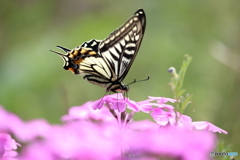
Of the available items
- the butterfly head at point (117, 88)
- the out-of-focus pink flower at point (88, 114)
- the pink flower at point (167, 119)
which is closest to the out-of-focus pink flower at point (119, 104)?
the pink flower at point (167, 119)

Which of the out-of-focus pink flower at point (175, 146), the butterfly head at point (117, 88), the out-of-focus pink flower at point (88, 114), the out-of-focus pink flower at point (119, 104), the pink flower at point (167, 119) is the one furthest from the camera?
the butterfly head at point (117, 88)

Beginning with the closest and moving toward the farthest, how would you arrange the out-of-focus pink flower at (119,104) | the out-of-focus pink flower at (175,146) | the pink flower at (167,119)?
the out-of-focus pink flower at (175,146) < the pink flower at (167,119) < the out-of-focus pink flower at (119,104)

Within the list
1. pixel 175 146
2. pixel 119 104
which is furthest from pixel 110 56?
pixel 175 146

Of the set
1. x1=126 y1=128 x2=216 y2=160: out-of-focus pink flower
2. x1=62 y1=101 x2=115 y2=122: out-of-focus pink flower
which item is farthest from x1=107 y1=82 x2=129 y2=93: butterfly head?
x1=126 y1=128 x2=216 y2=160: out-of-focus pink flower

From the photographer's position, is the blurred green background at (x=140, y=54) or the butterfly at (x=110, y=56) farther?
the blurred green background at (x=140, y=54)

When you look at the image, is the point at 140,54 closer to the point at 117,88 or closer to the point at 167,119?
the point at 117,88

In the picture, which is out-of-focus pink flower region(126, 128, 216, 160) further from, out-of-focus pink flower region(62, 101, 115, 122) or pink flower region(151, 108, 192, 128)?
out-of-focus pink flower region(62, 101, 115, 122)

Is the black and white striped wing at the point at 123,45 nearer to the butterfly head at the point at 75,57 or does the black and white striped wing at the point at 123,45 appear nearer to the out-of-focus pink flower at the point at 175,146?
the butterfly head at the point at 75,57

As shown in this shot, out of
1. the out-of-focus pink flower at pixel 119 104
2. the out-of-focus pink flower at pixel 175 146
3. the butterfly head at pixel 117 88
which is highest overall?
the butterfly head at pixel 117 88

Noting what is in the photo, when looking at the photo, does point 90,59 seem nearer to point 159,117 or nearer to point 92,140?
point 159,117
